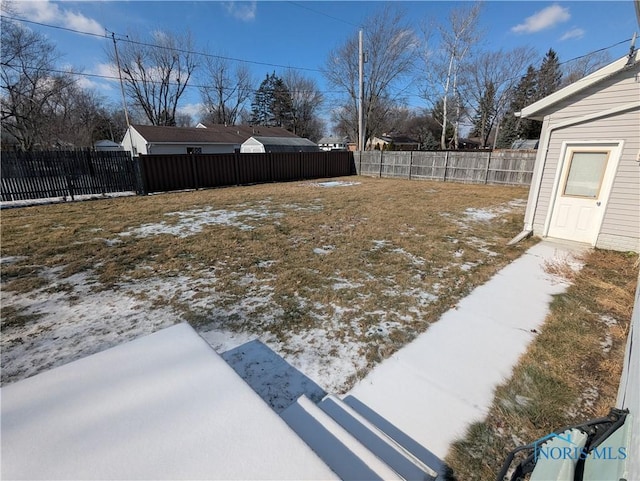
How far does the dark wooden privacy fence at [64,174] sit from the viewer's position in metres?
8.68

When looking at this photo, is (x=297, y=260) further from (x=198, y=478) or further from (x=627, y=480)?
→ (x=627, y=480)

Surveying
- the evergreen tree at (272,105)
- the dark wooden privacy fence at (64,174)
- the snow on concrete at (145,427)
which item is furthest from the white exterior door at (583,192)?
the evergreen tree at (272,105)

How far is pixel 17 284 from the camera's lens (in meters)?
3.67

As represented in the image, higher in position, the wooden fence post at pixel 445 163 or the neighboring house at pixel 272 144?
the neighboring house at pixel 272 144

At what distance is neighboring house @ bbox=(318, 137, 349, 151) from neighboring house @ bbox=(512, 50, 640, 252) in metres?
42.8

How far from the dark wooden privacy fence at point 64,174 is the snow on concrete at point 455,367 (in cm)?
1114

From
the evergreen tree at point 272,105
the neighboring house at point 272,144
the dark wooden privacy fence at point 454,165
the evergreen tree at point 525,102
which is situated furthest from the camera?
the evergreen tree at point 272,105

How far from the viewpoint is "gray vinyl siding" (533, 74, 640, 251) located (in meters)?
4.51

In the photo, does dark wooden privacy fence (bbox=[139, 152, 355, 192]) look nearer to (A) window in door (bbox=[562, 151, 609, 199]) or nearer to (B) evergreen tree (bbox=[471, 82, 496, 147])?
(A) window in door (bbox=[562, 151, 609, 199])

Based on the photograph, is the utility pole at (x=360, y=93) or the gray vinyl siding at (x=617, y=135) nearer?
the gray vinyl siding at (x=617, y=135)

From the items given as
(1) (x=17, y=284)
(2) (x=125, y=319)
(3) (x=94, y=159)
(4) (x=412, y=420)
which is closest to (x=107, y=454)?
(4) (x=412, y=420)

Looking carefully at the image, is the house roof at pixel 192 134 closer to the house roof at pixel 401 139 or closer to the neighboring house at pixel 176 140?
the neighboring house at pixel 176 140

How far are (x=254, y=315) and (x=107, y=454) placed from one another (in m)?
1.99

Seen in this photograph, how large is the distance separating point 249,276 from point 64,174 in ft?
30.4
